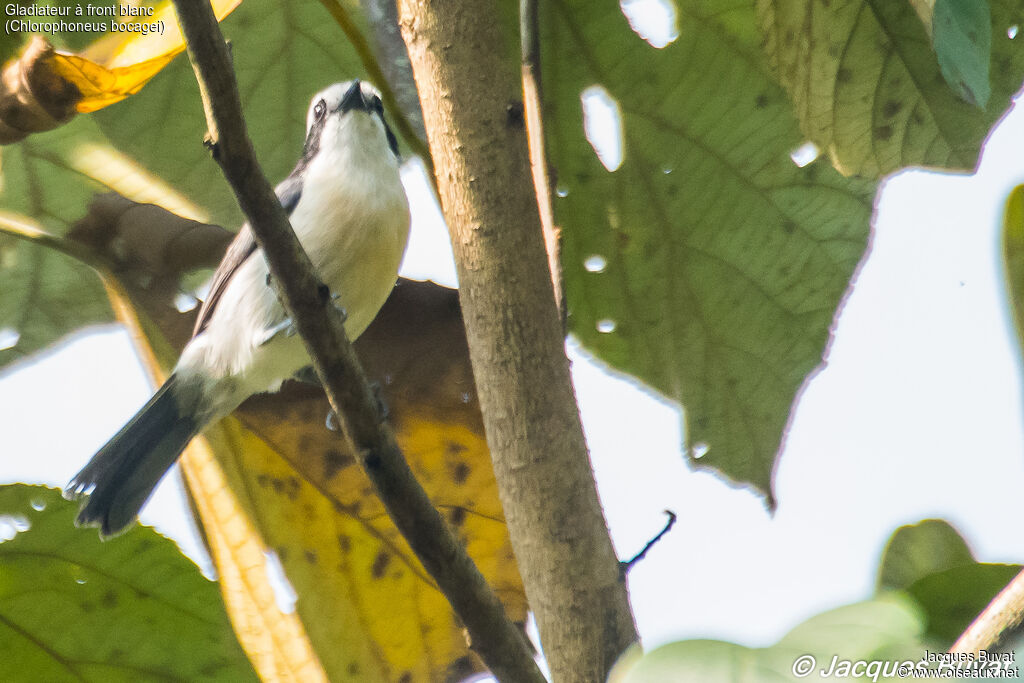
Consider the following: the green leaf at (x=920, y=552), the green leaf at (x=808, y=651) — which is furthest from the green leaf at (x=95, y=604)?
the green leaf at (x=808, y=651)

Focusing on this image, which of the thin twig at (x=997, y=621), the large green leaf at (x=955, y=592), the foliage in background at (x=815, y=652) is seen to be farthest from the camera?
the large green leaf at (x=955, y=592)

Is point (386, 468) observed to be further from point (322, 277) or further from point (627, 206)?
point (322, 277)

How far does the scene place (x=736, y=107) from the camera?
2.03m

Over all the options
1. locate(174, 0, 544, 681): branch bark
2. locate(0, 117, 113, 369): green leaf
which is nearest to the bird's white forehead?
locate(0, 117, 113, 369): green leaf

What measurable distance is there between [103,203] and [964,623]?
65.5 inches

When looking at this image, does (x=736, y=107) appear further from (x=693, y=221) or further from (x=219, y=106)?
(x=219, y=106)

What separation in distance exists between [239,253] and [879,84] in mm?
1462

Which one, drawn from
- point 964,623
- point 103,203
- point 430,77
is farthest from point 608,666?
point 103,203

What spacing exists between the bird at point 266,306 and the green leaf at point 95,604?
379mm

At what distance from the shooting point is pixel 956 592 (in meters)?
1.07

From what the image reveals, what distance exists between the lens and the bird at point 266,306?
223 cm

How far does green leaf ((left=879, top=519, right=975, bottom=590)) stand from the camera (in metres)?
1.32

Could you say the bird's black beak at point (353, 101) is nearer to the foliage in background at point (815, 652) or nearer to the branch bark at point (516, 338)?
the branch bark at point (516, 338)

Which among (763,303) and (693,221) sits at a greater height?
(693,221)
